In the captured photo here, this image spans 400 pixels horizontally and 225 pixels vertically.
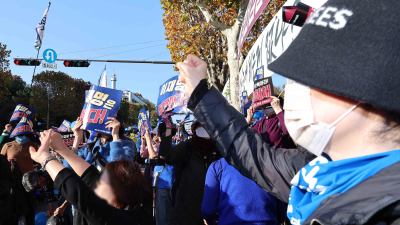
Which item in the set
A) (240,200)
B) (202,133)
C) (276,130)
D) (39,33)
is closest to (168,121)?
(202,133)

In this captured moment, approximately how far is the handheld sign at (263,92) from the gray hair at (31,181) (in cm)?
264

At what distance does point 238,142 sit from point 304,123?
36 cm

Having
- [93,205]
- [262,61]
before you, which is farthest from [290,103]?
[262,61]

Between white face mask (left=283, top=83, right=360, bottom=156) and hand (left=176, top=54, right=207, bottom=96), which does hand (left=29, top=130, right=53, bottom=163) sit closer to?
hand (left=176, top=54, right=207, bottom=96)

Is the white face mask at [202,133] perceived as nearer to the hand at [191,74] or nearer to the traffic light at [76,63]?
the hand at [191,74]

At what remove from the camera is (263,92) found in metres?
3.61

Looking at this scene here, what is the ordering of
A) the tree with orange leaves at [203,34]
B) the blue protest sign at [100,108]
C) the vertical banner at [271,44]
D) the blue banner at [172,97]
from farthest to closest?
the tree with orange leaves at [203,34]
the blue banner at [172,97]
the blue protest sign at [100,108]
the vertical banner at [271,44]

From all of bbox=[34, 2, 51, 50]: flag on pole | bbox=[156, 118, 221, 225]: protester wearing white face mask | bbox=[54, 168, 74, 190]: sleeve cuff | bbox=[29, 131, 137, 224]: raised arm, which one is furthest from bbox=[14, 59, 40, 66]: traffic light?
bbox=[54, 168, 74, 190]: sleeve cuff

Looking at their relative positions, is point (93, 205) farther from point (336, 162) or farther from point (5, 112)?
point (5, 112)

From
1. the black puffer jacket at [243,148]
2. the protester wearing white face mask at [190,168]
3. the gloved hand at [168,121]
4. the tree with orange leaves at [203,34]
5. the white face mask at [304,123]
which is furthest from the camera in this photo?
the tree with orange leaves at [203,34]

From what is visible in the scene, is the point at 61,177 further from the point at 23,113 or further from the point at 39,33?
the point at 39,33

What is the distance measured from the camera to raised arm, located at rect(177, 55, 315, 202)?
1.20 m

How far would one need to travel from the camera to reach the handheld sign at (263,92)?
3.51m

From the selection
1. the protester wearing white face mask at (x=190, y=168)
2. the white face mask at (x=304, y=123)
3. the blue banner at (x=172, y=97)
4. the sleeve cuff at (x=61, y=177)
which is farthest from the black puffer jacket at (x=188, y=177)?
the white face mask at (x=304, y=123)
